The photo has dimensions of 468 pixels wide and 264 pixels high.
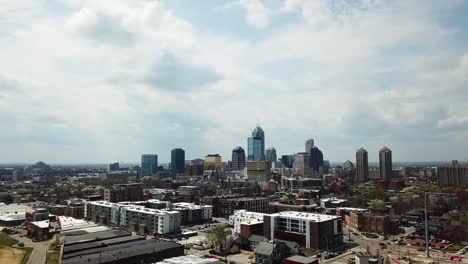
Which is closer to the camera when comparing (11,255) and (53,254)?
(11,255)

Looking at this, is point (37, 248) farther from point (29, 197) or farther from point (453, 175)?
point (453, 175)

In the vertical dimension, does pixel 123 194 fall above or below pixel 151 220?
above

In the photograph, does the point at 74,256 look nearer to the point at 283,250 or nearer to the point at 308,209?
the point at 283,250

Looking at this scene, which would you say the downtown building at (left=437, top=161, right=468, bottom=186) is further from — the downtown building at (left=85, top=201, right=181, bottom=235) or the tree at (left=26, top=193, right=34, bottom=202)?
the tree at (left=26, top=193, right=34, bottom=202)

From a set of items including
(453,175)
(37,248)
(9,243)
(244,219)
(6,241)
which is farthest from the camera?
(453,175)

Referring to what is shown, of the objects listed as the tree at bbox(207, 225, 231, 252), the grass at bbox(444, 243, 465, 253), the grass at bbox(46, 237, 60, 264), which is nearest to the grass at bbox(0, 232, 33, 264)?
the grass at bbox(46, 237, 60, 264)

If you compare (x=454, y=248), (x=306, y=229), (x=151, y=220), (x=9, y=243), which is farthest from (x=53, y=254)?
(x=454, y=248)

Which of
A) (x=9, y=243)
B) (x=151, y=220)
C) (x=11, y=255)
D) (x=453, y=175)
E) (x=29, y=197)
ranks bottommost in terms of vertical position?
(x=9, y=243)
